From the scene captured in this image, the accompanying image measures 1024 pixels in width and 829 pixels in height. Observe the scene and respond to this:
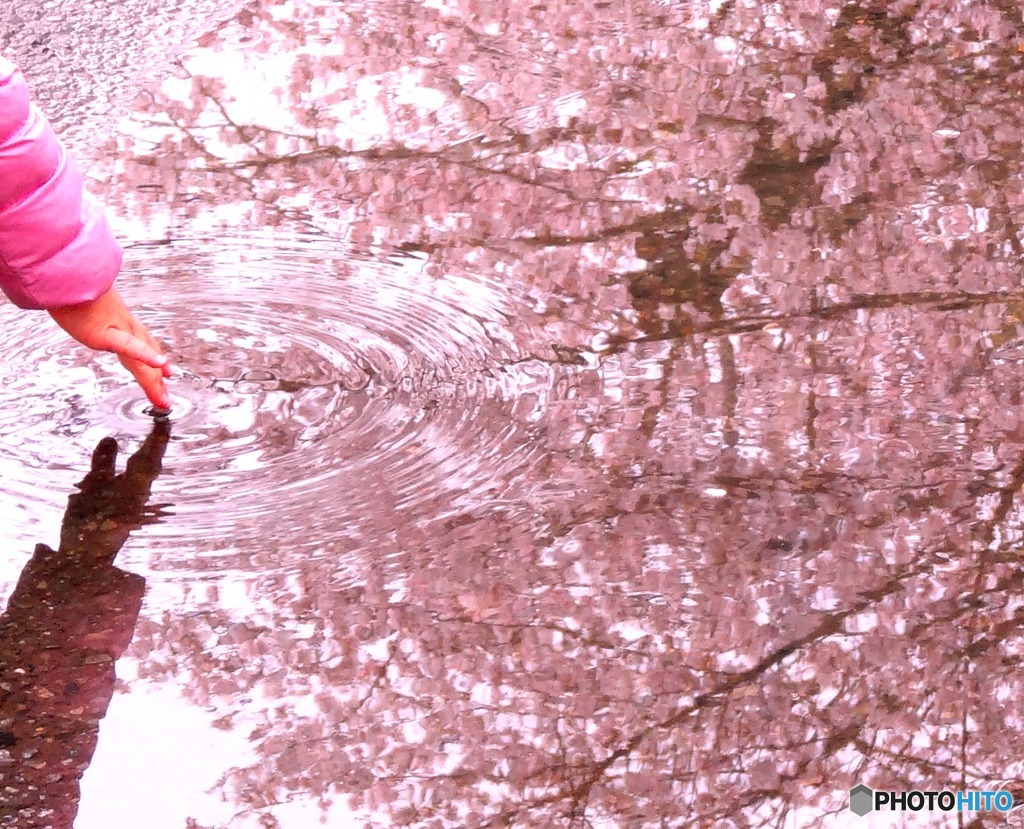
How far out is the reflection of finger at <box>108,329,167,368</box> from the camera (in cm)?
293

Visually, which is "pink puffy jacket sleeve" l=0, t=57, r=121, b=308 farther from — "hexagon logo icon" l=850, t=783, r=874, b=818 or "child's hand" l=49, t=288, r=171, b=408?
"hexagon logo icon" l=850, t=783, r=874, b=818

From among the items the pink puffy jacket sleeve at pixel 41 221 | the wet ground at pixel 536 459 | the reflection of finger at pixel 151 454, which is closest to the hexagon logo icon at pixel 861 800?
the wet ground at pixel 536 459

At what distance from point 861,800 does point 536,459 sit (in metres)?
1.01

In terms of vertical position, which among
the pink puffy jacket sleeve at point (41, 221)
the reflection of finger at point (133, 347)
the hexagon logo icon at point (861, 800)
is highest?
the pink puffy jacket sleeve at point (41, 221)

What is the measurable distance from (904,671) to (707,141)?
6.95ft

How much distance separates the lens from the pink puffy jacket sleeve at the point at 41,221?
273 cm

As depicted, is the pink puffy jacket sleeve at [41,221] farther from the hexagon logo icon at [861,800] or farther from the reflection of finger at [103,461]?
the hexagon logo icon at [861,800]

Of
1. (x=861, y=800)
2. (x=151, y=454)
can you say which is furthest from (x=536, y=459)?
(x=861, y=800)

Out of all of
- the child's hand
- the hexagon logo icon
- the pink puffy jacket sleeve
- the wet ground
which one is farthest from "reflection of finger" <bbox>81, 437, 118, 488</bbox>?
the hexagon logo icon

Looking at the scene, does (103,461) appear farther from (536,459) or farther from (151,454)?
(536,459)

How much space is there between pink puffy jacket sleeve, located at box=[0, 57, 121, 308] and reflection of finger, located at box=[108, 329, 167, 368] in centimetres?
9

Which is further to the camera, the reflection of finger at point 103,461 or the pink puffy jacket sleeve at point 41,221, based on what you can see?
the reflection of finger at point 103,461

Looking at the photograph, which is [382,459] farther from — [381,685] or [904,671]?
[904,671]

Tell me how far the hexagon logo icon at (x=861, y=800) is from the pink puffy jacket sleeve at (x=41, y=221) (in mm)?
1706
